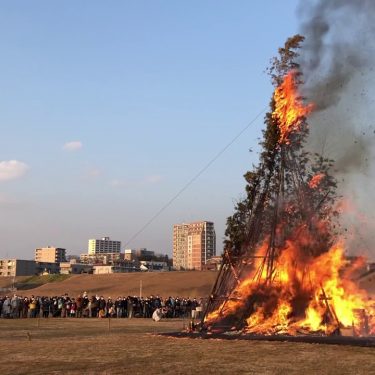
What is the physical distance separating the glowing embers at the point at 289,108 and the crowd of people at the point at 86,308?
50.8ft

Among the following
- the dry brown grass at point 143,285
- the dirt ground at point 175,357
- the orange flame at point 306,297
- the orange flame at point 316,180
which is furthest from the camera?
the dry brown grass at point 143,285

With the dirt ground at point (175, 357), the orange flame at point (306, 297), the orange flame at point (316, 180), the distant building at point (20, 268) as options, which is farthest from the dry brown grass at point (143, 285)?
the distant building at point (20, 268)

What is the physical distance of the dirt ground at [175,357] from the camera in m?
12.7

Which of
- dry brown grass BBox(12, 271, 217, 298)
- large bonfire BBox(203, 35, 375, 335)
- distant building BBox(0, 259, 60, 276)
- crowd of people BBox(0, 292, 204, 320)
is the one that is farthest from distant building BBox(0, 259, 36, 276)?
large bonfire BBox(203, 35, 375, 335)

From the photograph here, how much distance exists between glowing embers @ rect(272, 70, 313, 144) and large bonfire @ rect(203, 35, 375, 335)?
4 cm

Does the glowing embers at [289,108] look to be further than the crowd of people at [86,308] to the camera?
No

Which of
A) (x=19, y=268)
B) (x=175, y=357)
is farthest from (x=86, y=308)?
(x=19, y=268)

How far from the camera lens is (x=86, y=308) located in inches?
1529

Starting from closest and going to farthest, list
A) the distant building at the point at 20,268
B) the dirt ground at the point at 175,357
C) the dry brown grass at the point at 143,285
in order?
the dirt ground at the point at 175,357
the dry brown grass at the point at 143,285
the distant building at the point at 20,268

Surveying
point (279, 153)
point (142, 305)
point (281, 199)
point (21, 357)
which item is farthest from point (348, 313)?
point (142, 305)

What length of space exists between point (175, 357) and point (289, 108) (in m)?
13.6

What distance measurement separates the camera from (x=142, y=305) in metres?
40.8

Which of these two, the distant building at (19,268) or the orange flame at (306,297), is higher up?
the distant building at (19,268)

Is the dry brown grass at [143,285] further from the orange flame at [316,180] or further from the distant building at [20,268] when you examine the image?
the distant building at [20,268]
